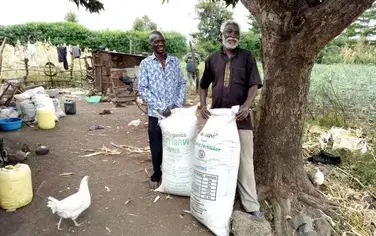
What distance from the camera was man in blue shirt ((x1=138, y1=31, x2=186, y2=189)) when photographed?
3156mm

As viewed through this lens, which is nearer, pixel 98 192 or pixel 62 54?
pixel 98 192

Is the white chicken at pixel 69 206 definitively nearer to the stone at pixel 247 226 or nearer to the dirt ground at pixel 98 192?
the dirt ground at pixel 98 192

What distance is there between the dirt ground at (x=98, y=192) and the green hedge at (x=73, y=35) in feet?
43.6

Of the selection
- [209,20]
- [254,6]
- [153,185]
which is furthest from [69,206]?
[209,20]

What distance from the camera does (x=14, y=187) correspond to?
296 cm

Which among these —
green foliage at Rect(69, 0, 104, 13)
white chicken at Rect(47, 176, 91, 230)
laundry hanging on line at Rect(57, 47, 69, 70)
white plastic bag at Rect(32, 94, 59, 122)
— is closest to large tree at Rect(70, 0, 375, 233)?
white chicken at Rect(47, 176, 91, 230)

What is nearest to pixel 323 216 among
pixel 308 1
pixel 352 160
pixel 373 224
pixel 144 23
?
pixel 373 224

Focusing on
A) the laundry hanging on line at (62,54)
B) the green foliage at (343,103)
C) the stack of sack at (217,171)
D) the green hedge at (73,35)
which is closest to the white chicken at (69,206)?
the stack of sack at (217,171)

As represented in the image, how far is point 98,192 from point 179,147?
3.82 ft

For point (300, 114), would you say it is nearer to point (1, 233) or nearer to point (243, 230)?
point (243, 230)

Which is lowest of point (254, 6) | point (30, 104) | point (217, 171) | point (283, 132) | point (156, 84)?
point (30, 104)

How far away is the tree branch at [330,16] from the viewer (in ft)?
8.29

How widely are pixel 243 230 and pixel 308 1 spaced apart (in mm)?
2151

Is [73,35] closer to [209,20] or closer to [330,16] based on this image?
[209,20]
